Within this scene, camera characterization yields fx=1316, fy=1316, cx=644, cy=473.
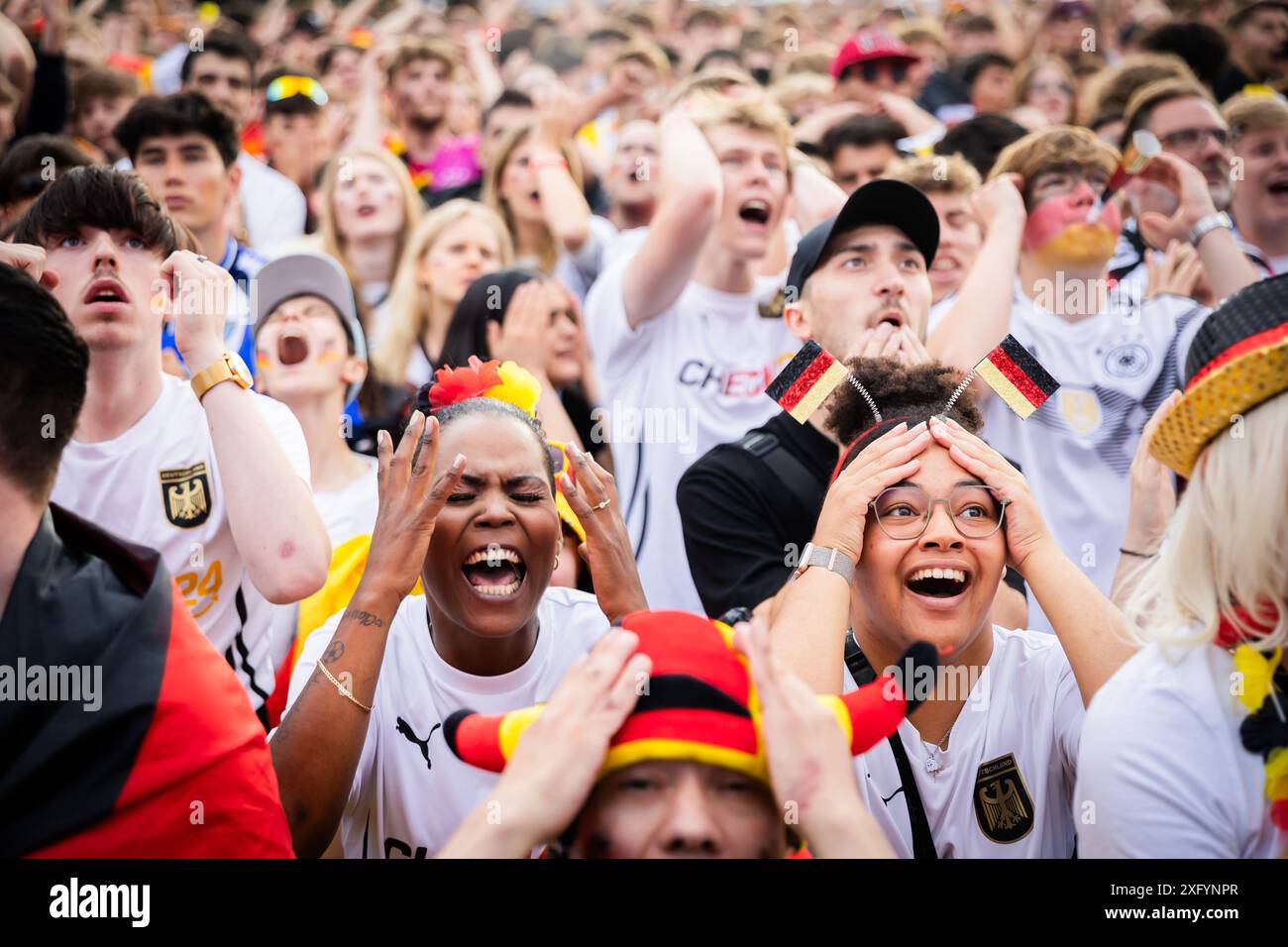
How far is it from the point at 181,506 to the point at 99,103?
5052mm

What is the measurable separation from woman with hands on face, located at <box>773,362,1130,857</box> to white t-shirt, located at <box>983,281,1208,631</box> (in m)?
1.66

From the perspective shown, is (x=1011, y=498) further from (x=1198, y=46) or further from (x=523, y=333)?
(x=1198, y=46)

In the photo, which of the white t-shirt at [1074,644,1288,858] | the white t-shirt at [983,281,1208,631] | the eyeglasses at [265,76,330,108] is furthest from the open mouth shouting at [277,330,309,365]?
the eyeglasses at [265,76,330,108]

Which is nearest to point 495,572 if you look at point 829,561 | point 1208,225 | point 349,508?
point 829,561

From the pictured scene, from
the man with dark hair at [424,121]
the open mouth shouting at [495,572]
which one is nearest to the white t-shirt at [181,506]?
the open mouth shouting at [495,572]

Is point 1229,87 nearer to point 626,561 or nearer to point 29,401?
point 626,561

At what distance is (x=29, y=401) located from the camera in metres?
2.27

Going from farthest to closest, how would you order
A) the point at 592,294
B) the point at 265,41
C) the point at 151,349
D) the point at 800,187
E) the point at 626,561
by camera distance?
1. the point at 265,41
2. the point at 800,187
3. the point at 592,294
4. the point at 151,349
5. the point at 626,561

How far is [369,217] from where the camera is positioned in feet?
22.0

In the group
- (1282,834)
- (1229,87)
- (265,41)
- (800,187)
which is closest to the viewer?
(1282,834)

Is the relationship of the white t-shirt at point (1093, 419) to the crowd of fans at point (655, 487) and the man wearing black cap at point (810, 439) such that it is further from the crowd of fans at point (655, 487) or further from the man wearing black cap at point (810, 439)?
the man wearing black cap at point (810, 439)

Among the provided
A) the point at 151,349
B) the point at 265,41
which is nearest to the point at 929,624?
the point at 151,349

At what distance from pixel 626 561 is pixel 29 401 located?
1474 millimetres

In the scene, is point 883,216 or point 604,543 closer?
point 604,543
